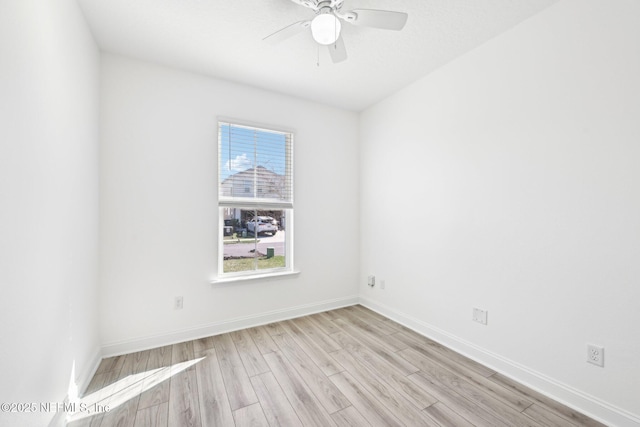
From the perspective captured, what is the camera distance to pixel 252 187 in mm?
3012

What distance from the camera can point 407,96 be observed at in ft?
9.86

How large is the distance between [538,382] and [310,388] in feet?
5.26

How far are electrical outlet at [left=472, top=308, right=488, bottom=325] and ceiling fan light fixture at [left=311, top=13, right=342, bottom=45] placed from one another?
2372 mm

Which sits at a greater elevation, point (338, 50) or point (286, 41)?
point (286, 41)

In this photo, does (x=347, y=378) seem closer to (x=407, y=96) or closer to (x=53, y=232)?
(x=53, y=232)

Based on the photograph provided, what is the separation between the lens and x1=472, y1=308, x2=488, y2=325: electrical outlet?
88.5 inches

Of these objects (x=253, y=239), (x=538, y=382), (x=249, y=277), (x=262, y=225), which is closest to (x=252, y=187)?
(x=262, y=225)

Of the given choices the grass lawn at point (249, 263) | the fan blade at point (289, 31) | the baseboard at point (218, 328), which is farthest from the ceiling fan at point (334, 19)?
the baseboard at point (218, 328)

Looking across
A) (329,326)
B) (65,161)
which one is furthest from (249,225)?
(65,161)

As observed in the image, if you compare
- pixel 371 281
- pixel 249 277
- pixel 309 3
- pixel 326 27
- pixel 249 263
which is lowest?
pixel 371 281

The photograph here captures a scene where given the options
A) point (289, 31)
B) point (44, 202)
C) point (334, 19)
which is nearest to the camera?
point (44, 202)

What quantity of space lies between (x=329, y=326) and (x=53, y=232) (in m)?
2.43

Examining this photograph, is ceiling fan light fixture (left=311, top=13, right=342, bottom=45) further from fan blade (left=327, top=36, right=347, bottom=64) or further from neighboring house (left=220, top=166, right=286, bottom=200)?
neighboring house (left=220, top=166, right=286, bottom=200)

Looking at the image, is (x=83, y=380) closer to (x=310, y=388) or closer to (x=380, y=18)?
(x=310, y=388)
